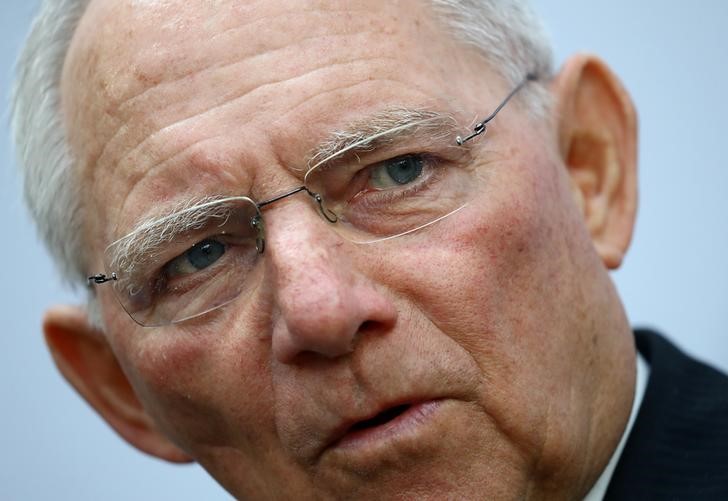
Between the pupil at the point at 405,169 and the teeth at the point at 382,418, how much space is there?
0.51 metres

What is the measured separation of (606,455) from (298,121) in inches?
41.5

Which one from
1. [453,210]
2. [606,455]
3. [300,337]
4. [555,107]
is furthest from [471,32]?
[606,455]

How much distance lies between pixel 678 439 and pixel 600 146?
32.5 inches

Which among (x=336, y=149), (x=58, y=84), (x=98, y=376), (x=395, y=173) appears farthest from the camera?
(x=98, y=376)

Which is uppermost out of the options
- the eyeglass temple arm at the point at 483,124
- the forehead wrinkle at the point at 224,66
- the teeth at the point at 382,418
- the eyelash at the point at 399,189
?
the forehead wrinkle at the point at 224,66

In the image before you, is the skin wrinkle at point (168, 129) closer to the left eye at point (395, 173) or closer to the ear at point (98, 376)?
the left eye at point (395, 173)

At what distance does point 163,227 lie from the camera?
2057 millimetres

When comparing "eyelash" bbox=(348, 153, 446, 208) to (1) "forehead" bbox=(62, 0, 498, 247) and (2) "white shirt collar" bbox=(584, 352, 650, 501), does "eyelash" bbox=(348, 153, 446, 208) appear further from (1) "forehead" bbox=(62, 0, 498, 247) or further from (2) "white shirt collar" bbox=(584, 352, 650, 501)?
(2) "white shirt collar" bbox=(584, 352, 650, 501)

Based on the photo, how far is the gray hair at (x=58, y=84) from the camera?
2285 mm

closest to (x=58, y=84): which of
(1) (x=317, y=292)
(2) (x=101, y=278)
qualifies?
(2) (x=101, y=278)

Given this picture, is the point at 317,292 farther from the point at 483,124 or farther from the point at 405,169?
the point at 483,124

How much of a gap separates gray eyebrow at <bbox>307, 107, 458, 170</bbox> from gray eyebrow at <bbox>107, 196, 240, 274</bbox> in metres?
0.22

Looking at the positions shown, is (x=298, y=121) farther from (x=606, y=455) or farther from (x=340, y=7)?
(x=606, y=455)

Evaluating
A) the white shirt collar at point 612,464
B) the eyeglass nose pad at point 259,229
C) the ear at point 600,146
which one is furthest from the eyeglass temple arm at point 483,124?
the white shirt collar at point 612,464
